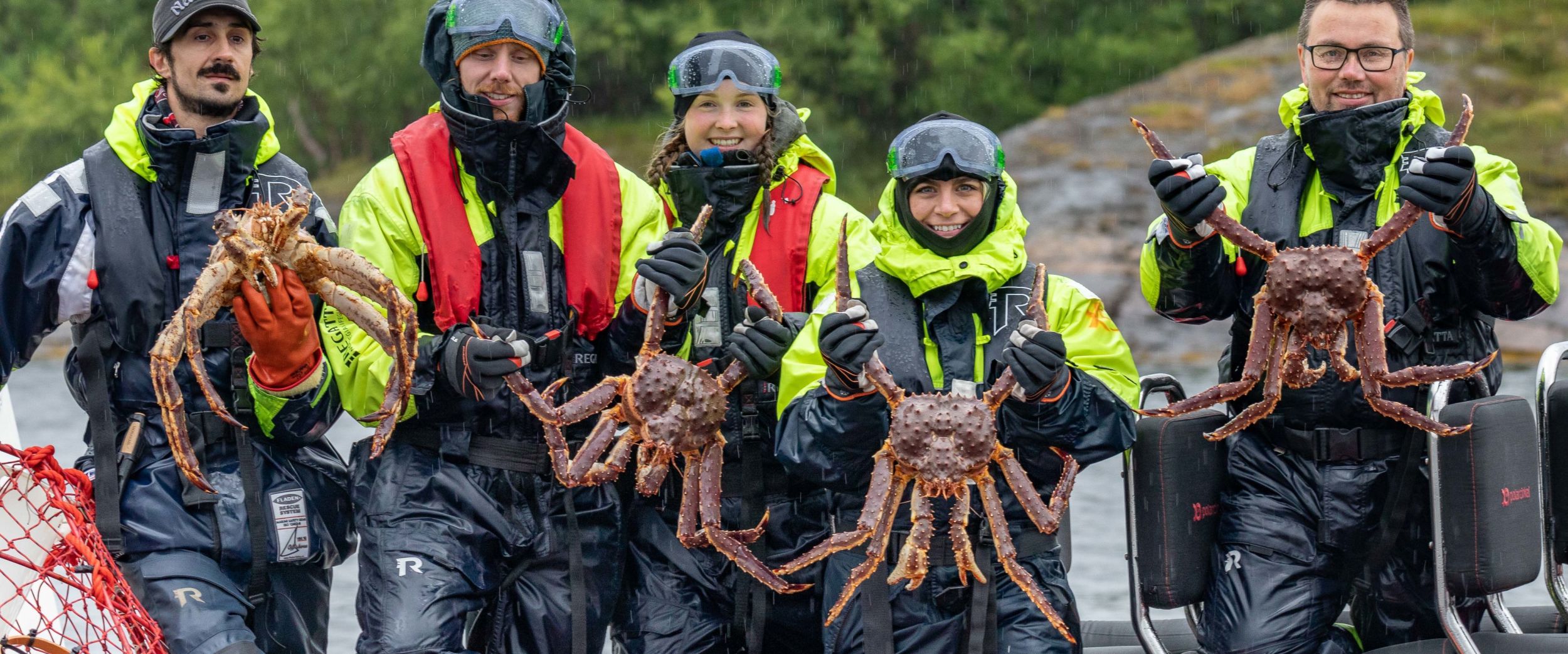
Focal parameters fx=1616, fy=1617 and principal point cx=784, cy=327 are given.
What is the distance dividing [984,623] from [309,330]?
188cm

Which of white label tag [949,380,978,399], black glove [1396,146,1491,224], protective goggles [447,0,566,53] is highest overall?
protective goggles [447,0,566,53]

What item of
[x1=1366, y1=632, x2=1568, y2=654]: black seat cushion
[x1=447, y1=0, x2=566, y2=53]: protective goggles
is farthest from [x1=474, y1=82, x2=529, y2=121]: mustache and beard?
[x1=1366, y1=632, x2=1568, y2=654]: black seat cushion

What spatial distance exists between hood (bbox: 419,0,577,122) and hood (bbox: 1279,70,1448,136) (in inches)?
76.1

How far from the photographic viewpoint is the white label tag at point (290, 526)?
4.38 meters

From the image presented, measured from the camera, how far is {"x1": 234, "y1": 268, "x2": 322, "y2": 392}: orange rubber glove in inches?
158

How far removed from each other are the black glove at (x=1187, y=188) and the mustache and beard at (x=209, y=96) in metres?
2.46

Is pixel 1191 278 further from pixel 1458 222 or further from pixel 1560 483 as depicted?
pixel 1560 483

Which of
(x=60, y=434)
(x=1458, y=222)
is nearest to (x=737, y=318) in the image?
(x=1458, y=222)

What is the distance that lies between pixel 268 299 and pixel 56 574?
0.91m

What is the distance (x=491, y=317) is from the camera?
14.2 feet

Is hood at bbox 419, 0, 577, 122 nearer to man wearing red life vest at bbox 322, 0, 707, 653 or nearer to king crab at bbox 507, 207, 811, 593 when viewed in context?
man wearing red life vest at bbox 322, 0, 707, 653

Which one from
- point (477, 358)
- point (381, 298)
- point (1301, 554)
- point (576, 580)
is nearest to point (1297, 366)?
point (1301, 554)

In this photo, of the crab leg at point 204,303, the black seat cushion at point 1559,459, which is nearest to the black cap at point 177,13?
the crab leg at point 204,303

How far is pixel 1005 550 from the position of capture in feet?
12.9
